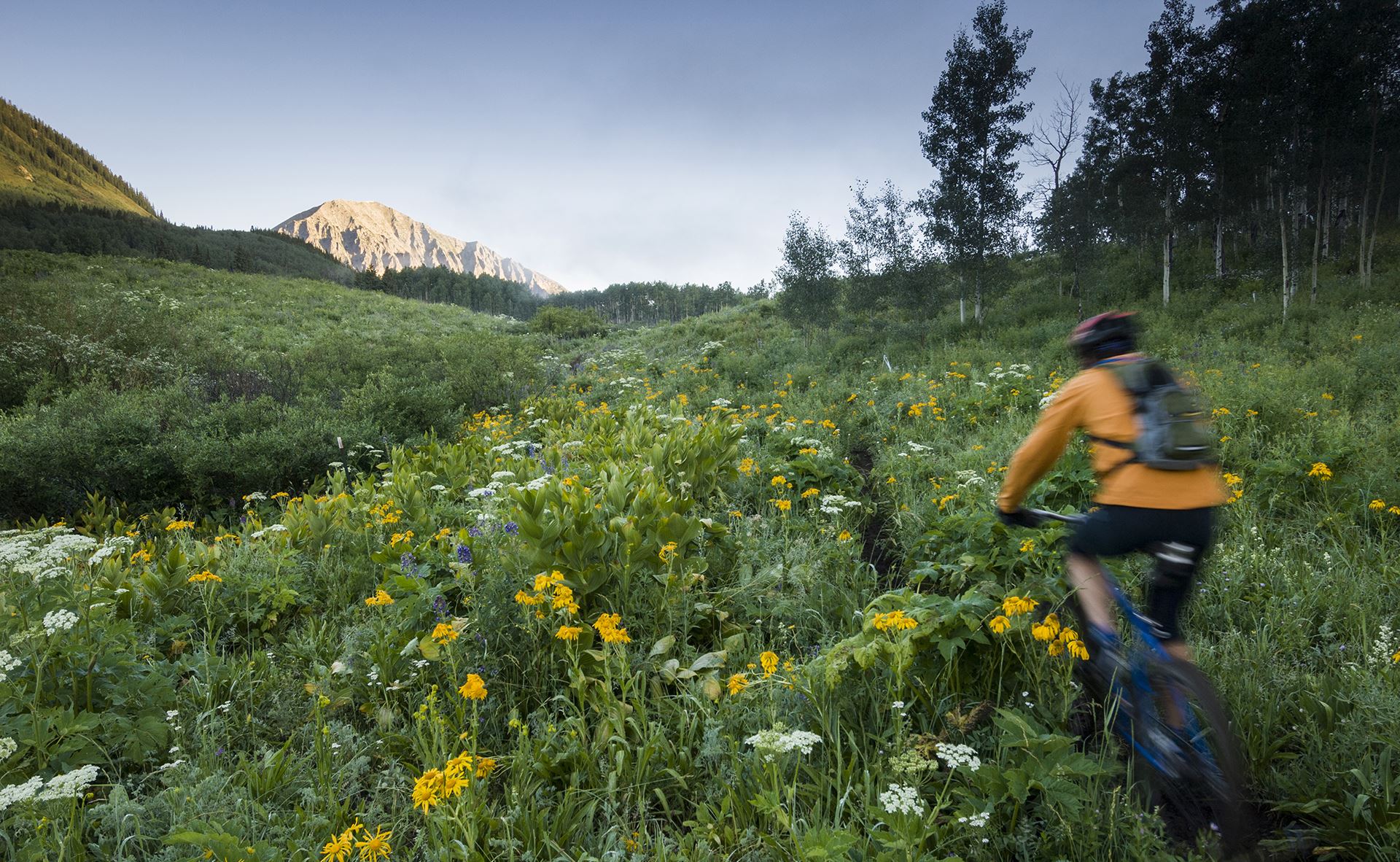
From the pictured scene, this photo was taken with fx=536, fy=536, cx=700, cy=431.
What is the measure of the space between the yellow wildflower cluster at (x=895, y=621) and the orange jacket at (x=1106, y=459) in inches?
29.1

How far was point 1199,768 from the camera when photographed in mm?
1862

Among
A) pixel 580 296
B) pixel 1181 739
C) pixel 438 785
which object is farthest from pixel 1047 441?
pixel 580 296

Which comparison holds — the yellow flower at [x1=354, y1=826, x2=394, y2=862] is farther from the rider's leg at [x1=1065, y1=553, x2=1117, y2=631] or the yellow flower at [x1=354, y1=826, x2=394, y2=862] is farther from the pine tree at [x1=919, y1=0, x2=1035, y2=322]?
the pine tree at [x1=919, y1=0, x2=1035, y2=322]

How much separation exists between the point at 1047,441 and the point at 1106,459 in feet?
0.76

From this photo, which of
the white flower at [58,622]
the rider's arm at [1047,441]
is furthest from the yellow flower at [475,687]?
the rider's arm at [1047,441]

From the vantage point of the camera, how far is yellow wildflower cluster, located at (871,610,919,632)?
216 cm

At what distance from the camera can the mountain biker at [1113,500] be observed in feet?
6.69

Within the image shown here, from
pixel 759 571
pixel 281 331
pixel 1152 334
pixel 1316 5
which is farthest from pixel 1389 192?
pixel 281 331

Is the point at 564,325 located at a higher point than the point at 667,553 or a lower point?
higher

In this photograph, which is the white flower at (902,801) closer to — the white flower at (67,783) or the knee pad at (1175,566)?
the knee pad at (1175,566)

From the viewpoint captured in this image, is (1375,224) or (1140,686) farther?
(1375,224)

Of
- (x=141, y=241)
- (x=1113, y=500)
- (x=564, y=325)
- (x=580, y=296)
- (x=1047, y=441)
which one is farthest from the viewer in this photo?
(x=580, y=296)

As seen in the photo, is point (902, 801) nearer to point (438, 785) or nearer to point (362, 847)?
point (438, 785)

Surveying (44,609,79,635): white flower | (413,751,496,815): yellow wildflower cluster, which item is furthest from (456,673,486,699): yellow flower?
(44,609,79,635): white flower
